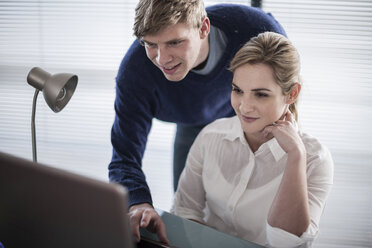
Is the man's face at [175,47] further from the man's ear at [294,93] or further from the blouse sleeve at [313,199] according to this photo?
the blouse sleeve at [313,199]

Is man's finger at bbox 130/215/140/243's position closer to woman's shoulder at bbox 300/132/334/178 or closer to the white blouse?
the white blouse

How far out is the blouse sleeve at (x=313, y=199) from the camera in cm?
117

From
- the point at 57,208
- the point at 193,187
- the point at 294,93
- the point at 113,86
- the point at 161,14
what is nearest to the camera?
the point at 57,208

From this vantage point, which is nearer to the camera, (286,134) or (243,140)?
(286,134)

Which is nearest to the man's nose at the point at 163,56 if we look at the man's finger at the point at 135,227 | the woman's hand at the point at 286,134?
the woman's hand at the point at 286,134

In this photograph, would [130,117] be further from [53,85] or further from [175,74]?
[53,85]

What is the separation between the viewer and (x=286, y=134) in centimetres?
127

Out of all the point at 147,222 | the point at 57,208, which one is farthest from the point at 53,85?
the point at 57,208

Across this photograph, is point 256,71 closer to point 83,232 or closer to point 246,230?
point 246,230

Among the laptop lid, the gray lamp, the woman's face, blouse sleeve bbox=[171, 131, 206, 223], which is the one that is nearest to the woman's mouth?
the woman's face

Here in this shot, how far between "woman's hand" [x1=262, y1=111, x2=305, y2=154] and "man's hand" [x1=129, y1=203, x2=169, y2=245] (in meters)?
0.50

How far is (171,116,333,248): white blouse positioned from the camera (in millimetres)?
1291

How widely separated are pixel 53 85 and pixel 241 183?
0.77 metres

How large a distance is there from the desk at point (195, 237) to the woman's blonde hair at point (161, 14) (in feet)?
2.22
